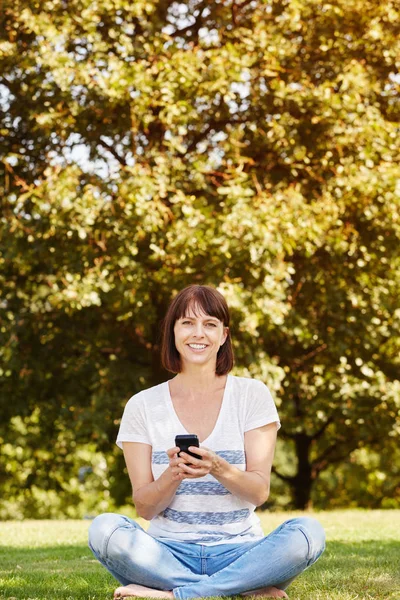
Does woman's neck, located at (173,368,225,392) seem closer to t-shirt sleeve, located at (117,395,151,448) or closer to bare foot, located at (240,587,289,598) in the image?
t-shirt sleeve, located at (117,395,151,448)

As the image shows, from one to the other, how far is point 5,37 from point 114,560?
8.76m

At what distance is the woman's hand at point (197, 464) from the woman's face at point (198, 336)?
1.95ft

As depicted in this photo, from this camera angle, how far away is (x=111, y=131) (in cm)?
1131

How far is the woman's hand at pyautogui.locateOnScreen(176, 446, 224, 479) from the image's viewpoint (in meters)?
3.80

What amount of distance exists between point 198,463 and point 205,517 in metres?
0.45

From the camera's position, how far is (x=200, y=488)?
4.11m

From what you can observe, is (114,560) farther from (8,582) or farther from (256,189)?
(256,189)

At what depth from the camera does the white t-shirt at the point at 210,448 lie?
4117 millimetres

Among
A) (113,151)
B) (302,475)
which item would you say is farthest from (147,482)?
(302,475)

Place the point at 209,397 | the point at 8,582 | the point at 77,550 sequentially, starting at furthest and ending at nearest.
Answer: the point at 77,550, the point at 8,582, the point at 209,397

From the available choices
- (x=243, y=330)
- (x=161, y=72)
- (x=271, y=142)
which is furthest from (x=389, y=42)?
(x=243, y=330)

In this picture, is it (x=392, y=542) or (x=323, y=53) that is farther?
(x=323, y=53)

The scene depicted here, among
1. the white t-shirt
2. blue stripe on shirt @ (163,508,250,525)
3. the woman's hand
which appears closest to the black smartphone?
the woman's hand

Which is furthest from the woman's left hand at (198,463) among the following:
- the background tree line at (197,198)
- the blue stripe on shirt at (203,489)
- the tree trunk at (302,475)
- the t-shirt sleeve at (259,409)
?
the tree trunk at (302,475)
